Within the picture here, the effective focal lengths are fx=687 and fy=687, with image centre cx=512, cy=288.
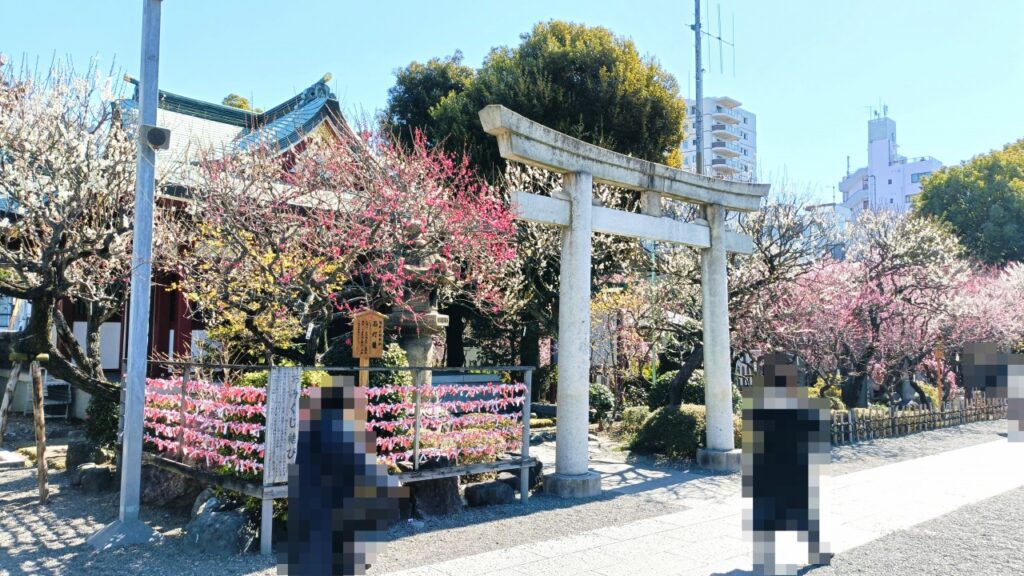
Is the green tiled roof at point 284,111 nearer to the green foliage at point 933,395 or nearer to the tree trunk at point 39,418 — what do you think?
the tree trunk at point 39,418

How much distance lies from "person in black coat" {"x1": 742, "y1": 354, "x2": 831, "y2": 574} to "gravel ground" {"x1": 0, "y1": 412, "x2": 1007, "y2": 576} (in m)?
1.33

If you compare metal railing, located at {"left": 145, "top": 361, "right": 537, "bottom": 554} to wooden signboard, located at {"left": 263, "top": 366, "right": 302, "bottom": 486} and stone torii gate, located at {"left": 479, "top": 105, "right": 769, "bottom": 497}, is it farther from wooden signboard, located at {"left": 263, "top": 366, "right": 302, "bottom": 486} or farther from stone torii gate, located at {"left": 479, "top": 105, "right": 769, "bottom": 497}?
stone torii gate, located at {"left": 479, "top": 105, "right": 769, "bottom": 497}

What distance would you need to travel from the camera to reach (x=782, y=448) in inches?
203

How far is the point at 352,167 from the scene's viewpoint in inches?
361

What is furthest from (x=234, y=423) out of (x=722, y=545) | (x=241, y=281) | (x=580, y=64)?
(x=580, y=64)

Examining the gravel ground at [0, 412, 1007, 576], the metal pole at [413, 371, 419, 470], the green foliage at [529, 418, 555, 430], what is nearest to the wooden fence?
the gravel ground at [0, 412, 1007, 576]

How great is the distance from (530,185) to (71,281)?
9626 mm

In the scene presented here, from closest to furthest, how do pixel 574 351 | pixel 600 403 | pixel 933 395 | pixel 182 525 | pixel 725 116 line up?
pixel 182 525 → pixel 574 351 → pixel 600 403 → pixel 933 395 → pixel 725 116

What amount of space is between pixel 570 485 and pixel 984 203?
102 feet

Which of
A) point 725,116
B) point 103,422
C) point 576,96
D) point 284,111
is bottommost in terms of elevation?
point 103,422

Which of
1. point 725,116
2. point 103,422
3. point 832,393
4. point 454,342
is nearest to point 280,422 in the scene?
point 103,422

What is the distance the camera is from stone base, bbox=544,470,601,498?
8.59 m

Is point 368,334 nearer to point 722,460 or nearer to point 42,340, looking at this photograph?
point 42,340

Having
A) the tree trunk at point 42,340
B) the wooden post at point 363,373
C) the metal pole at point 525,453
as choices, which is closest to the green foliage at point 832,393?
the metal pole at point 525,453
